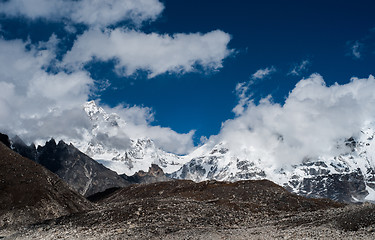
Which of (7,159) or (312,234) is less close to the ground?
(7,159)

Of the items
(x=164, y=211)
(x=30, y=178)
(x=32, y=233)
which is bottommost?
(x=32, y=233)

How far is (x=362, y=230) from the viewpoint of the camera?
131 feet

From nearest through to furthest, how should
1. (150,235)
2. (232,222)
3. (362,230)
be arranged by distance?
(362,230) < (150,235) < (232,222)

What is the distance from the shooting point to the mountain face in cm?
6169

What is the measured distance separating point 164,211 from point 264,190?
33.9m

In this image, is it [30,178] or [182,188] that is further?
[182,188]

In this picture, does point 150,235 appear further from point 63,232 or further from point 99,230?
point 63,232

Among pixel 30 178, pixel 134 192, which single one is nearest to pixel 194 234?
pixel 30 178

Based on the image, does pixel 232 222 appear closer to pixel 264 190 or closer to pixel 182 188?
pixel 264 190

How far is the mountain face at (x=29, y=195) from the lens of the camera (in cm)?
6169

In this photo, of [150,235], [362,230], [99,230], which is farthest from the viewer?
[99,230]

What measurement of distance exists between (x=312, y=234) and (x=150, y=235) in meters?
18.6

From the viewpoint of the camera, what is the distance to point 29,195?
66062mm

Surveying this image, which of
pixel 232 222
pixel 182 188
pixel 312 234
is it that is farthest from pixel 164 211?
pixel 182 188
